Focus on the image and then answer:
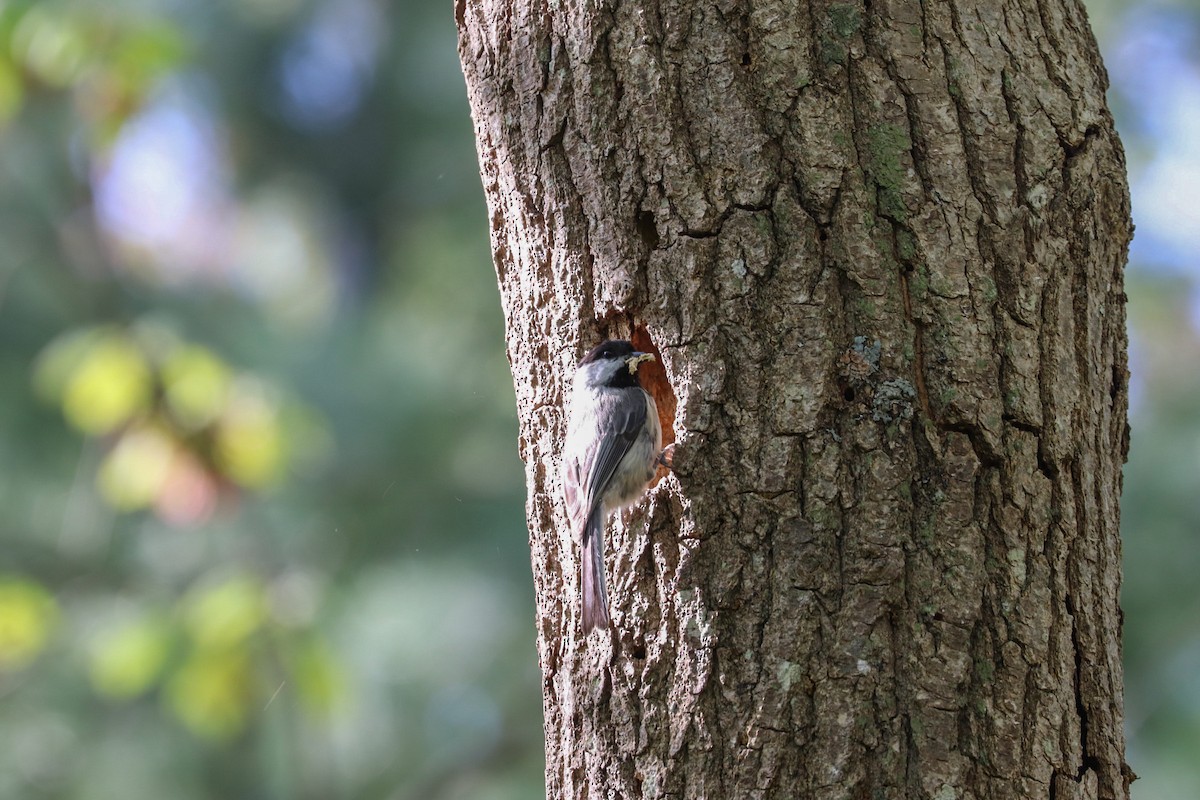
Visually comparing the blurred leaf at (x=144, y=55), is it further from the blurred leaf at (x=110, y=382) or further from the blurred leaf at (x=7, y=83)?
the blurred leaf at (x=110, y=382)

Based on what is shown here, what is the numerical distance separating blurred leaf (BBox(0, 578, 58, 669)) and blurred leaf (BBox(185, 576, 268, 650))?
580 millimetres

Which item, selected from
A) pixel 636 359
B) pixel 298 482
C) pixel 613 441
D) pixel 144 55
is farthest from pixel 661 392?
pixel 298 482

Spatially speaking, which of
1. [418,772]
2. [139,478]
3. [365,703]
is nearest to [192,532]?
[365,703]

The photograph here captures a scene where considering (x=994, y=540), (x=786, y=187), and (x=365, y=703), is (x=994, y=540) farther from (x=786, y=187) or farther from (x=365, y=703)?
(x=365, y=703)

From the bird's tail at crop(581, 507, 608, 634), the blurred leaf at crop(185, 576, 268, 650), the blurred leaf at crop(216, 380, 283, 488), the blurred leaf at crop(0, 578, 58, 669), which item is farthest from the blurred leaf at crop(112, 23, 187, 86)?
the bird's tail at crop(581, 507, 608, 634)

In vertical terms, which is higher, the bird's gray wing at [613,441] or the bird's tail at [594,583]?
the bird's gray wing at [613,441]

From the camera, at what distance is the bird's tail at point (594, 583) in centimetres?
211

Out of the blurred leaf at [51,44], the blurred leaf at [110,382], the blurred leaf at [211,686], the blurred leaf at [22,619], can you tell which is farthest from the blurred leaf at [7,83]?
the blurred leaf at [211,686]

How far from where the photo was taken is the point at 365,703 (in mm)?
6074

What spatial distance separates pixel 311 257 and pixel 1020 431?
620cm

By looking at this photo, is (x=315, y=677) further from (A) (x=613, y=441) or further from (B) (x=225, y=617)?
(A) (x=613, y=441)

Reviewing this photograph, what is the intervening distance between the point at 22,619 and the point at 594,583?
293cm

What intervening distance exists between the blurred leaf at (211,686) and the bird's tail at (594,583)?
7.36ft

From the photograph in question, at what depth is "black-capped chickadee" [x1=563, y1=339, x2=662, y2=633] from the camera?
2.20 metres
